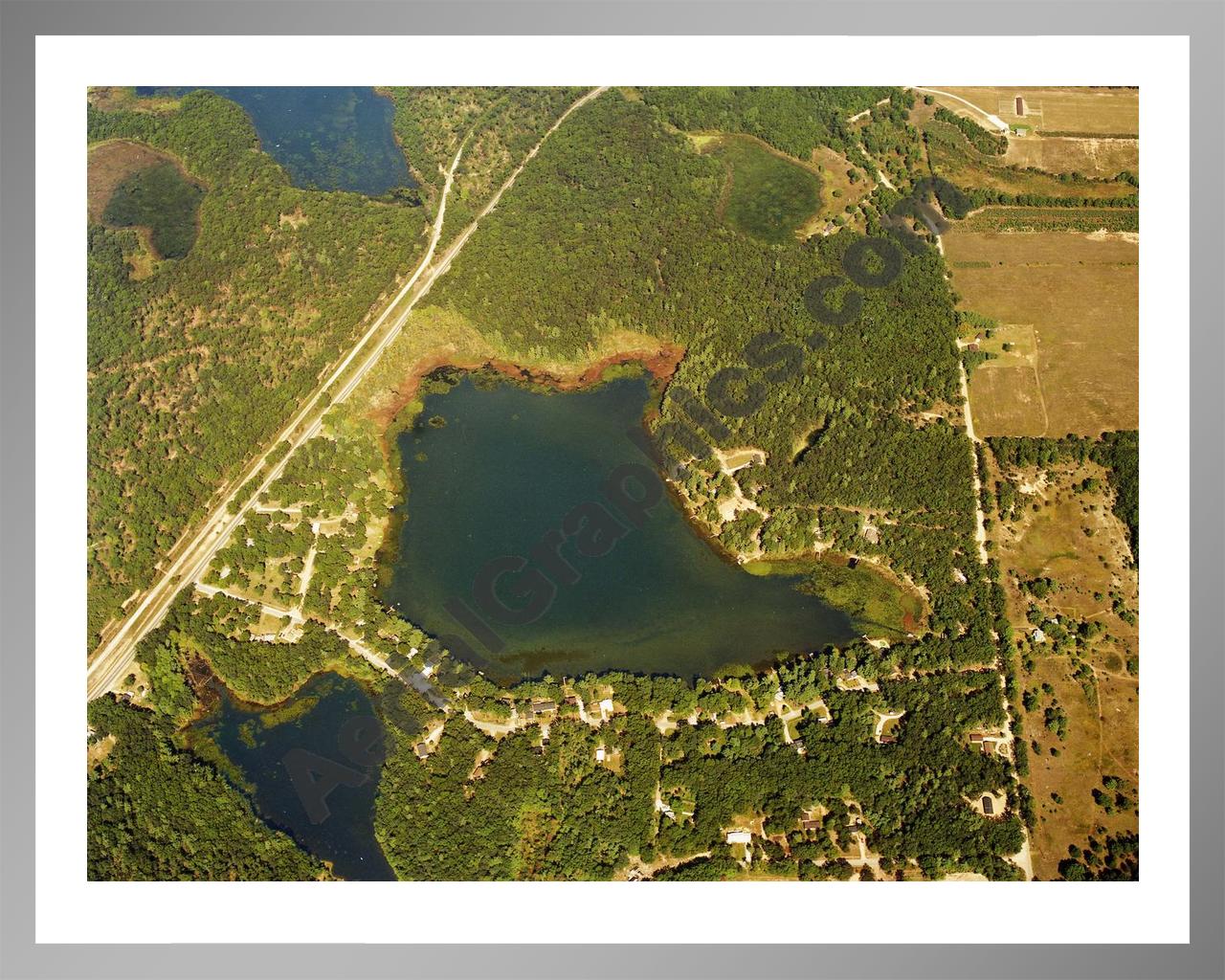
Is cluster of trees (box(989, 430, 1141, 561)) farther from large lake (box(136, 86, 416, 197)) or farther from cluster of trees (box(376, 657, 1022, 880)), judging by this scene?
large lake (box(136, 86, 416, 197))

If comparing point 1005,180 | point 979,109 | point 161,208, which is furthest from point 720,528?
point 161,208

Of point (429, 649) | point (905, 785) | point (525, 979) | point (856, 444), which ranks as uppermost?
point (856, 444)

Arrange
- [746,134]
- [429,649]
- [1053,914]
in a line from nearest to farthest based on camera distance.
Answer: [1053,914], [429,649], [746,134]

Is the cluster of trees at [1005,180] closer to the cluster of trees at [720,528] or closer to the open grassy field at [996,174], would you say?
the open grassy field at [996,174]

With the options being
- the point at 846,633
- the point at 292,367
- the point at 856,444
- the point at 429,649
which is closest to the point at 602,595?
the point at 429,649

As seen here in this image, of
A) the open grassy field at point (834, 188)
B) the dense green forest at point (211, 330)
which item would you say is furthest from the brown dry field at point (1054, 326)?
the dense green forest at point (211, 330)

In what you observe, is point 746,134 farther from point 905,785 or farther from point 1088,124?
point 905,785
